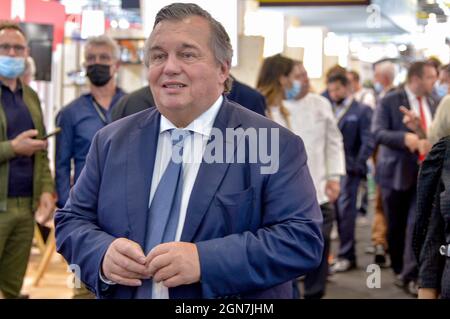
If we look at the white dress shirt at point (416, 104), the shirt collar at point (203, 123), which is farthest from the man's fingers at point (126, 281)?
the white dress shirt at point (416, 104)

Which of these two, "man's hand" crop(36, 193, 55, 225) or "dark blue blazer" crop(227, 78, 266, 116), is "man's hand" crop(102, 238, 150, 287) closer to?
"dark blue blazer" crop(227, 78, 266, 116)

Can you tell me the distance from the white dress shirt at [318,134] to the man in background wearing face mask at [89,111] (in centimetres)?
54

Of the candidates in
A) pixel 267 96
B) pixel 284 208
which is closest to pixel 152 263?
pixel 284 208

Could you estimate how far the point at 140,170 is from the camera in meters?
1.72

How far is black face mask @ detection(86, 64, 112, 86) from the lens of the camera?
2541mm

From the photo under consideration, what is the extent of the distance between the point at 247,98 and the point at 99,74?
493 mm

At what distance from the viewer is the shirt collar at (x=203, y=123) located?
173 centimetres

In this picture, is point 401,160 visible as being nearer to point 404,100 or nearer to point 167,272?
point 404,100

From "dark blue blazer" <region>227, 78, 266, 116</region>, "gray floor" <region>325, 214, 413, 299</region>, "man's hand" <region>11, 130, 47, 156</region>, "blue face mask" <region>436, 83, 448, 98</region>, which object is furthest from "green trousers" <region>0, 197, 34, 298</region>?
"blue face mask" <region>436, 83, 448, 98</region>

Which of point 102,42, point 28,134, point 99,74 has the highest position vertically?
point 102,42

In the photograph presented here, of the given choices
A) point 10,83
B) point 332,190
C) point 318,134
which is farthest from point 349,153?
point 10,83

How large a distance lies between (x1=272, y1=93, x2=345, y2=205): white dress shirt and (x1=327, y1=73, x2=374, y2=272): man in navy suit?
2568 millimetres

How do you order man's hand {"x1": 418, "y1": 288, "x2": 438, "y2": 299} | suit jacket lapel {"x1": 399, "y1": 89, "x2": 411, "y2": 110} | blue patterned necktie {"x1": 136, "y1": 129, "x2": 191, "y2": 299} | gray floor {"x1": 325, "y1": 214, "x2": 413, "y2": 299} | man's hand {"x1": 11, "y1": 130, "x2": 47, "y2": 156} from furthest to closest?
suit jacket lapel {"x1": 399, "y1": 89, "x2": 411, "y2": 110}, gray floor {"x1": 325, "y1": 214, "x2": 413, "y2": 299}, man's hand {"x1": 11, "y1": 130, "x2": 47, "y2": 156}, man's hand {"x1": 418, "y1": 288, "x2": 438, "y2": 299}, blue patterned necktie {"x1": 136, "y1": 129, "x2": 191, "y2": 299}

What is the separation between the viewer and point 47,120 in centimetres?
441
